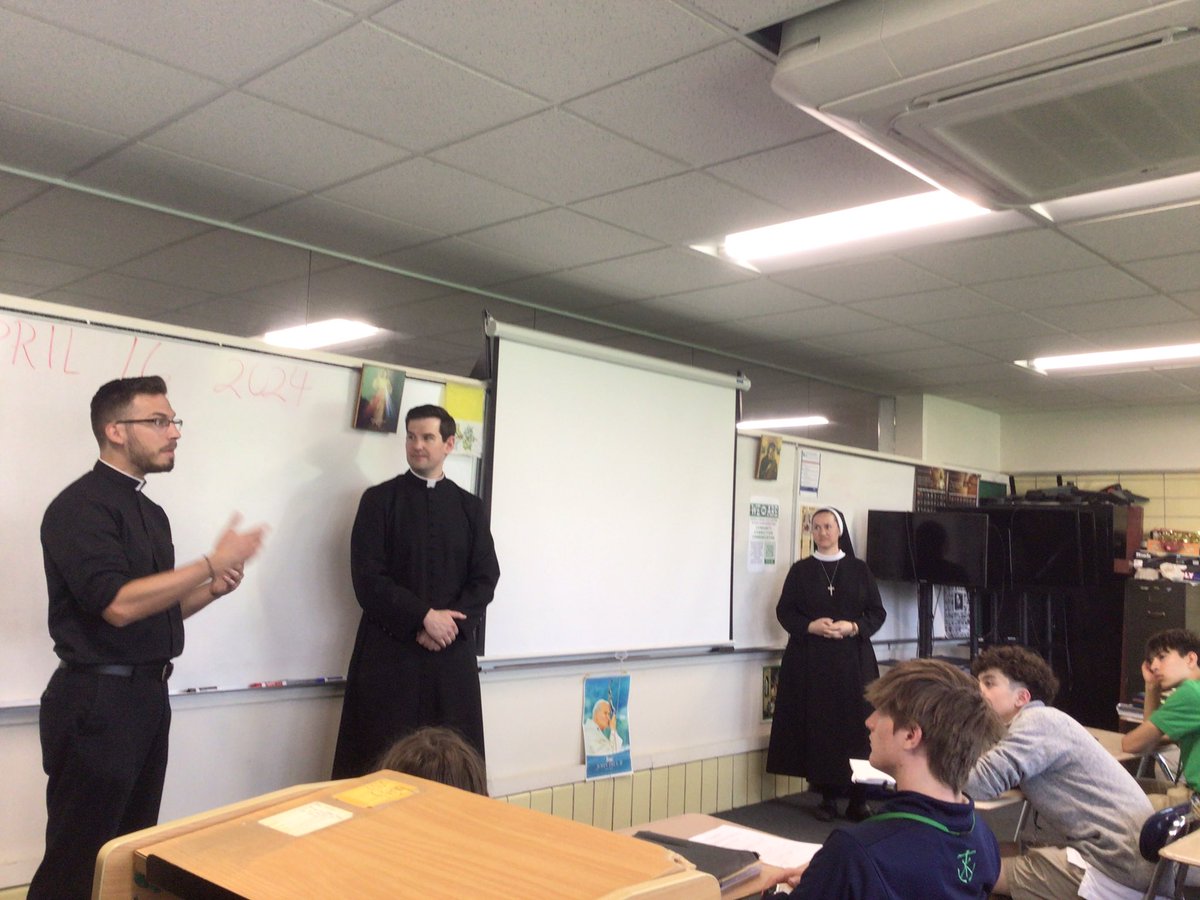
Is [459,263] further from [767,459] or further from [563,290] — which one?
[767,459]

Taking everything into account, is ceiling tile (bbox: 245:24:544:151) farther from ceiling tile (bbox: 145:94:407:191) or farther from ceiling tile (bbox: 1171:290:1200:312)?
ceiling tile (bbox: 1171:290:1200:312)

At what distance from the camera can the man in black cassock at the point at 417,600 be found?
126 inches

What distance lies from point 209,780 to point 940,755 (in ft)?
7.79

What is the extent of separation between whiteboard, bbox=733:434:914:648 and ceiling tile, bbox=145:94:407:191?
2.61m

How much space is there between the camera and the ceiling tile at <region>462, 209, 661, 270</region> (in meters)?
3.46

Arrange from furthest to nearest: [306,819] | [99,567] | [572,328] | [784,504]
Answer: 1. [784,504]
2. [572,328]
3. [99,567]
4. [306,819]

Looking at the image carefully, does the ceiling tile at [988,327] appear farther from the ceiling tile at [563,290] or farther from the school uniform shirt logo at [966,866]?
the school uniform shirt logo at [966,866]

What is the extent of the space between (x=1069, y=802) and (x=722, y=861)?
1.52 m

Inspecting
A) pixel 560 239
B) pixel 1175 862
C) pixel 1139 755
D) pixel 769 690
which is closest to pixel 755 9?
pixel 560 239

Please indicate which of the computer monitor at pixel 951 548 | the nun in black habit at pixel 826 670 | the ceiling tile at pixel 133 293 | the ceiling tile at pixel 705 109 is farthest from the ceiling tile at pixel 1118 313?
the ceiling tile at pixel 133 293

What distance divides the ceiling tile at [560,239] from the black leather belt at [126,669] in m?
1.90

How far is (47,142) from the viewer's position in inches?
115

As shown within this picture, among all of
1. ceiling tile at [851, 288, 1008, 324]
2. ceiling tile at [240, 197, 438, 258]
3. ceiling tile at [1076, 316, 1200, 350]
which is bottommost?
ceiling tile at [240, 197, 438, 258]

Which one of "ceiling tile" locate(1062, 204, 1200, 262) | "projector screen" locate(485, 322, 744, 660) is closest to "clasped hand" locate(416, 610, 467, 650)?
"projector screen" locate(485, 322, 744, 660)
